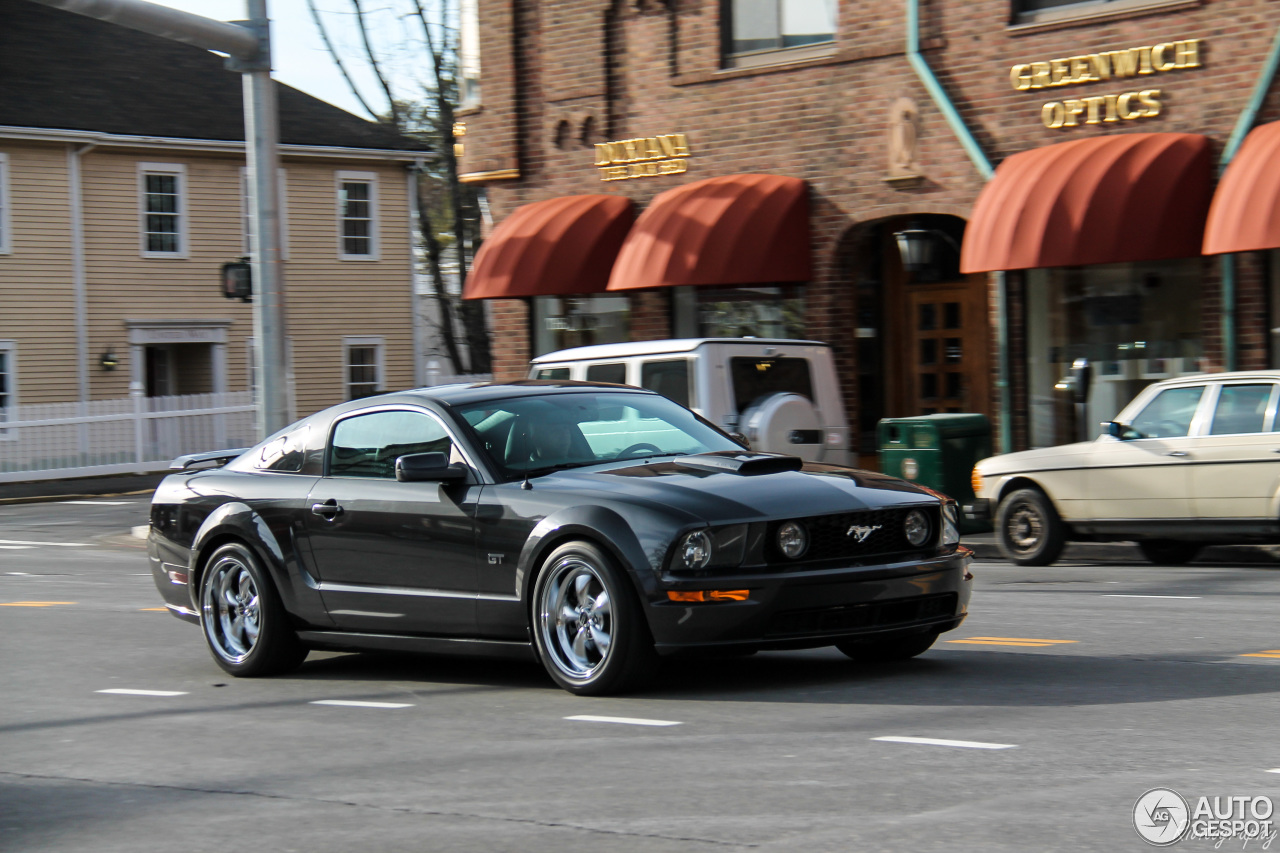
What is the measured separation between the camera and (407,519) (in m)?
8.04

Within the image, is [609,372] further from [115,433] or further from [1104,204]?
[115,433]

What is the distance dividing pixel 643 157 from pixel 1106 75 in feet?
21.4

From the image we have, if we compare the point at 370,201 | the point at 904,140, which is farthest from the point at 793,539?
the point at 370,201

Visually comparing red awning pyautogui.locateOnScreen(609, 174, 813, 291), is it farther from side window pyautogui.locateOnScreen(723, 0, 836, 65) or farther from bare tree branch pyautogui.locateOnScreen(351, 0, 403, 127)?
bare tree branch pyautogui.locateOnScreen(351, 0, 403, 127)

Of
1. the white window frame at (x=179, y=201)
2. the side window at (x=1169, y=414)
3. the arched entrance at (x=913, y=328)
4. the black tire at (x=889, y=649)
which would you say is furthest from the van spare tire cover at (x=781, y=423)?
the white window frame at (x=179, y=201)

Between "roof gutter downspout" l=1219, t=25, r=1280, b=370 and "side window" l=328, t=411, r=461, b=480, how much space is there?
10973 millimetres

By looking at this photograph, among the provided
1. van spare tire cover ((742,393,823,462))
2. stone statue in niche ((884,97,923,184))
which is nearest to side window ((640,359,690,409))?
van spare tire cover ((742,393,823,462))

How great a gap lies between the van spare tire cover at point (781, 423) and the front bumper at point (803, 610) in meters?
6.99

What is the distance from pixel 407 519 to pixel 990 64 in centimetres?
1257

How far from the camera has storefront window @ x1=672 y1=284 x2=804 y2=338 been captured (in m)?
21.0

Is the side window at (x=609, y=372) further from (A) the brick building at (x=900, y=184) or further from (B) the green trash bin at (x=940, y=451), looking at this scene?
(A) the brick building at (x=900, y=184)

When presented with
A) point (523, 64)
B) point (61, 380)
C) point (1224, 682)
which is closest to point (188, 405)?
point (61, 380)

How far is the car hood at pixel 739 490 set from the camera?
7.11 m

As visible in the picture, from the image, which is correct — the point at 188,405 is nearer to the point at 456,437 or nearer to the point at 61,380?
the point at 61,380
